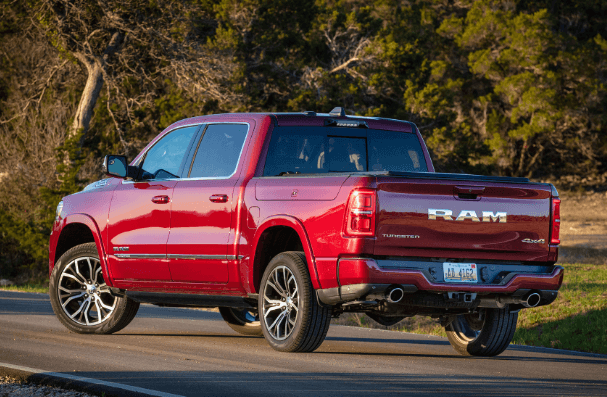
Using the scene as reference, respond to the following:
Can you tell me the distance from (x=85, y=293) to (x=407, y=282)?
4.08 m

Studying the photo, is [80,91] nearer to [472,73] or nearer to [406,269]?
[472,73]

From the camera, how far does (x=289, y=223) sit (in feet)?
26.3

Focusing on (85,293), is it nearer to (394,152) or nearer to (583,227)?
(394,152)

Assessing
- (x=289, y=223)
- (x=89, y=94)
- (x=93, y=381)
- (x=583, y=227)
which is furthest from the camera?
(x=583, y=227)

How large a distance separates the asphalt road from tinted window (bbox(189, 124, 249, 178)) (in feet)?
5.39

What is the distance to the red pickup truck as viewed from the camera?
24.6 ft

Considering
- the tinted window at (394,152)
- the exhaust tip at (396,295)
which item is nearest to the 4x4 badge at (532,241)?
the exhaust tip at (396,295)

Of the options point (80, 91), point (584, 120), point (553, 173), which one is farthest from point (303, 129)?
point (553, 173)

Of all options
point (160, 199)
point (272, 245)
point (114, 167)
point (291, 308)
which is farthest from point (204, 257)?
point (114, 167)

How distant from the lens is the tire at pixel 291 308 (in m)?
7.94

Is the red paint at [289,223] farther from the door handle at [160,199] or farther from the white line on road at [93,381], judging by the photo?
the white line on road at [93,381]

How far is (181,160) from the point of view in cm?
942

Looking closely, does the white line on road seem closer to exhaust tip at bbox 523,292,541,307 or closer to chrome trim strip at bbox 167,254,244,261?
chrome trim strip at bbox 167,254,244,261

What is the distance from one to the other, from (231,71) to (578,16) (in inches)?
779
